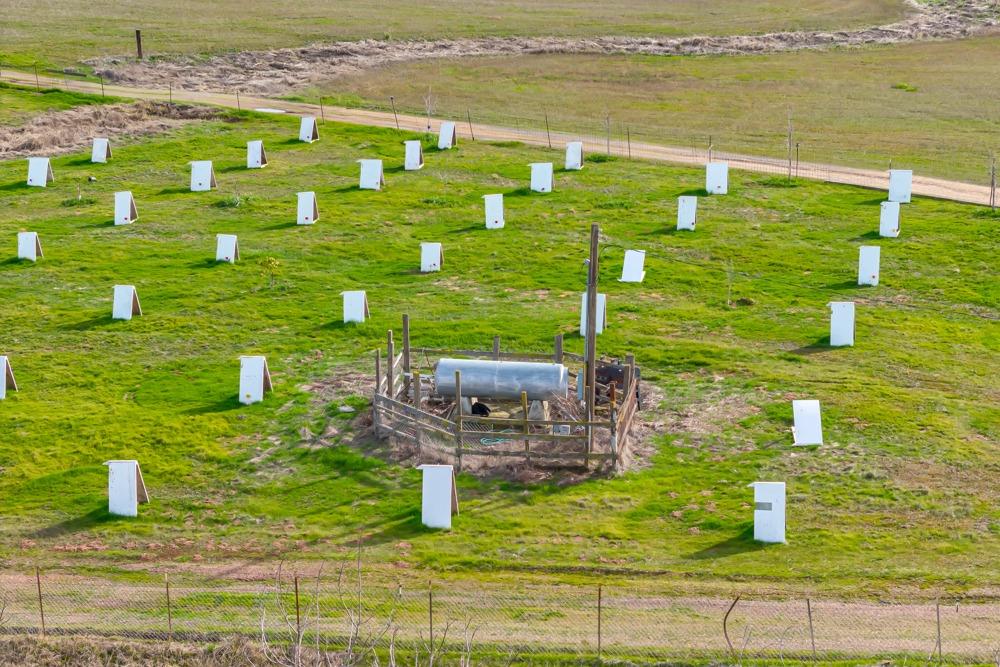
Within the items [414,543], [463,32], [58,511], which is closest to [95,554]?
[58,511]

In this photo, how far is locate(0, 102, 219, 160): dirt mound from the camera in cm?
6775

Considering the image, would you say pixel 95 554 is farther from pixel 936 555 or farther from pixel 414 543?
pixel 936 555

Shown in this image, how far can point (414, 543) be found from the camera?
32.6m

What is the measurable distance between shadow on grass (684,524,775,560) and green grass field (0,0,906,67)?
63.8m

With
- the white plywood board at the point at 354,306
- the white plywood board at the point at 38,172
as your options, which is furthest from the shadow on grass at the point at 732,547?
the white plywood board at the point at 38,172

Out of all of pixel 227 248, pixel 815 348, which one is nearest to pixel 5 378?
pixel 227 248

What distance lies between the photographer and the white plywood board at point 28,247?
52.8 m

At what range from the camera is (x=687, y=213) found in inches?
2137

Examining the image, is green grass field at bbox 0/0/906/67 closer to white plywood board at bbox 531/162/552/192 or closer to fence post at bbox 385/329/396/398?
white plywood board at bbox 531/162/552/192

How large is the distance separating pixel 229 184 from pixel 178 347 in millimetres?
18254

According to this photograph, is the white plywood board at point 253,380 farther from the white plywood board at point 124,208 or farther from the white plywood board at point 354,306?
the white plywood board at point 124,208

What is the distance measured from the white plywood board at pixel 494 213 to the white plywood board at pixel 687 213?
21.5 feet

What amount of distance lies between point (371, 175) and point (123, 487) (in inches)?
1109

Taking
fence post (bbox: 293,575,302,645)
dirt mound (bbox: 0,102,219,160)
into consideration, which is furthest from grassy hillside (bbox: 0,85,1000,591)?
fence post (bbox: 293,575,302,645)
